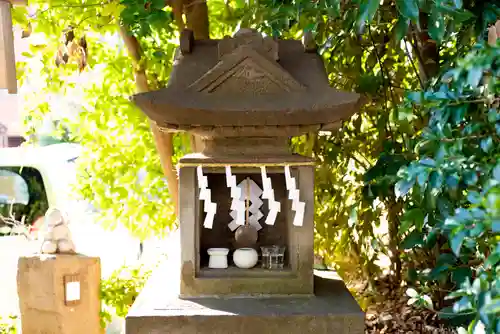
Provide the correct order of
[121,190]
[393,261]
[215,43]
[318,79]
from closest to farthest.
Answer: [318,79]
[215,43]
[393,261]
[121,190]

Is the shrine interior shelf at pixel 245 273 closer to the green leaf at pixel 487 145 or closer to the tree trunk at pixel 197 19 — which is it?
the green leaf at pixel 487 145

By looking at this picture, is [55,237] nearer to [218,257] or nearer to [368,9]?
[218,257]

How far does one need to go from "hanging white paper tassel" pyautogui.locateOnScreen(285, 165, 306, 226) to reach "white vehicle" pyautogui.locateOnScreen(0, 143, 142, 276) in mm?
3719

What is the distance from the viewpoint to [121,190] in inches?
168

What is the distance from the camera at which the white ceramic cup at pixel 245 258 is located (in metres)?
2.35

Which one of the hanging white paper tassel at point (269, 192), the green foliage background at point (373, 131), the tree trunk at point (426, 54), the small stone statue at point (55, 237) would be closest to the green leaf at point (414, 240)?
the green foliage background at point (373, 131)

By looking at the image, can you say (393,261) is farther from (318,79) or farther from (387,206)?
(318,79)

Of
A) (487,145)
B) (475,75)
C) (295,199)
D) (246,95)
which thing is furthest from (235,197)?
(475,75)

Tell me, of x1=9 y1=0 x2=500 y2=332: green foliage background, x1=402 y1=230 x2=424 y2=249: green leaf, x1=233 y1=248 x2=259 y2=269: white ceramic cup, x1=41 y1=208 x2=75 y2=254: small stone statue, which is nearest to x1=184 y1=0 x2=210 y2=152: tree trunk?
x1=9 y1=0 x2=500 y2=332: green foliage background

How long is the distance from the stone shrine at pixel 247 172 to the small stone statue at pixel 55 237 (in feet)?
4.41

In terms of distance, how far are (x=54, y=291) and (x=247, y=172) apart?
1.96 metres

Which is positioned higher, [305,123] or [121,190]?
[305,123]

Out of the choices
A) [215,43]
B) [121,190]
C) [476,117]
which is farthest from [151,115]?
[121,190]

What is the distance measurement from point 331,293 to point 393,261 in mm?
1766
